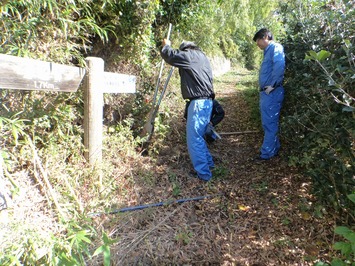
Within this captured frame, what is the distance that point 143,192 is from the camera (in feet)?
10.7

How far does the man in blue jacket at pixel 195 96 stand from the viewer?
3547mm

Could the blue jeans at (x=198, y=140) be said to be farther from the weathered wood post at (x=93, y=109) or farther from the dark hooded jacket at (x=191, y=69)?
the weathered wood post at (x=93, y=109)

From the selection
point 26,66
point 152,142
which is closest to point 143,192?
point 152,142

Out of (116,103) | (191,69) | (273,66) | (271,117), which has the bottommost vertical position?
(271,117)

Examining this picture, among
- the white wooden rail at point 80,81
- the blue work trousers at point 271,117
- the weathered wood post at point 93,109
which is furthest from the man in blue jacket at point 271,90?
the weathered wood post at point 93,109

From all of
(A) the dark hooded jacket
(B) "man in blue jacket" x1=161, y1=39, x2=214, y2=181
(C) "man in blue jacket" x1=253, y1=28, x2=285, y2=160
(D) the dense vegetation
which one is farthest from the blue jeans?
(C) "man in blue jacket" x1=253, y1=28, x2=285, y2=160

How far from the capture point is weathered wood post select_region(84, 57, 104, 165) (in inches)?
116

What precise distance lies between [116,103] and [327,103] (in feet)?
9.86

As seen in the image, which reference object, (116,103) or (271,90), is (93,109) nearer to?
(116,103)

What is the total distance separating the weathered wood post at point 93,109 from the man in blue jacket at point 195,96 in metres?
1.02

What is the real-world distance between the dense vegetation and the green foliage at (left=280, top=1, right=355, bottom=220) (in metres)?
0.01

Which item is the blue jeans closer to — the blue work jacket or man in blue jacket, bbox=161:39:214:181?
man in blue jacket, bbox=161:39:214:181

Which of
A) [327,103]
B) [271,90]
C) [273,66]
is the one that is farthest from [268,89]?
[327,103]

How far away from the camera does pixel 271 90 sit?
3.86m
